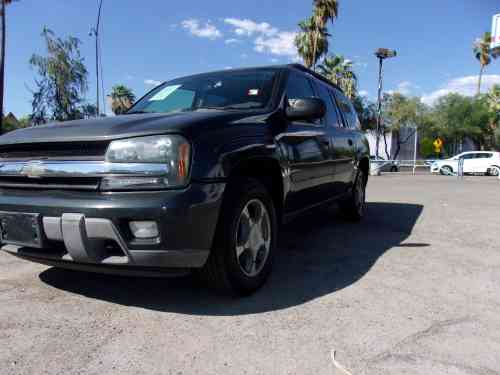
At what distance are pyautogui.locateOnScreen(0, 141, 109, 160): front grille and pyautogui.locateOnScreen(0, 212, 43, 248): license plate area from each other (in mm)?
353

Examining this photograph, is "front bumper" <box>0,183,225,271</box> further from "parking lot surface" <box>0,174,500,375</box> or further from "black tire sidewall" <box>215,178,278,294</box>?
"parking lot surface" <box>0,174,500,375</box>

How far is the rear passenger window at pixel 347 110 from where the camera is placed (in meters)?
5.01

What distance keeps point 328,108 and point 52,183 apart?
2.97 meters

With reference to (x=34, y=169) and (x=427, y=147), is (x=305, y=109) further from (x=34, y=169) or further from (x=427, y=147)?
(x=427, y=147)

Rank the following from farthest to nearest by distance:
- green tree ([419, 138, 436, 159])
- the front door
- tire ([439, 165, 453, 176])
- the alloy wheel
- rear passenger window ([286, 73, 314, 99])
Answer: green tree ([419, 138, 436, 159]) < tire ([439, 165, 453, 176]) < the front door < rear passenger window ([286, 73, 314, 99]) < the alloy wheel

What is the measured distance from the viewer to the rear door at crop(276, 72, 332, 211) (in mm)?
3221

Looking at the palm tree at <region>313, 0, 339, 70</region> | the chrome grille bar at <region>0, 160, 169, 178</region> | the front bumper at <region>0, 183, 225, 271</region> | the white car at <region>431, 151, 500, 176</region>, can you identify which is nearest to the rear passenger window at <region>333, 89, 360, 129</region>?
the front bumper at <region>0, 183, 225, 271</region>

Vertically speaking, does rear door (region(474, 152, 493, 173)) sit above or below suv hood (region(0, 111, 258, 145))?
below

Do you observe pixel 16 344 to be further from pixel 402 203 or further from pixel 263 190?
pixel 402 203

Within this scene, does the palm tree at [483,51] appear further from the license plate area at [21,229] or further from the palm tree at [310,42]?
the license plate area at [21,229]

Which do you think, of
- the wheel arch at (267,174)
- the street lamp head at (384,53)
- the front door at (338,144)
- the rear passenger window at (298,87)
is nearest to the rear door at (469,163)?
the street lamp head at (384,53)

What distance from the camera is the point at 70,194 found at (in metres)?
2.23

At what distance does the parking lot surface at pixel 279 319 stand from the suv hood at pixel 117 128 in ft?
3.41

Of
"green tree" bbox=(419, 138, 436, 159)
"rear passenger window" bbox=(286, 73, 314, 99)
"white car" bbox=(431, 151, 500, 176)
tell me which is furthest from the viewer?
"green tree" bbox=(419, 138, 436, 159)
